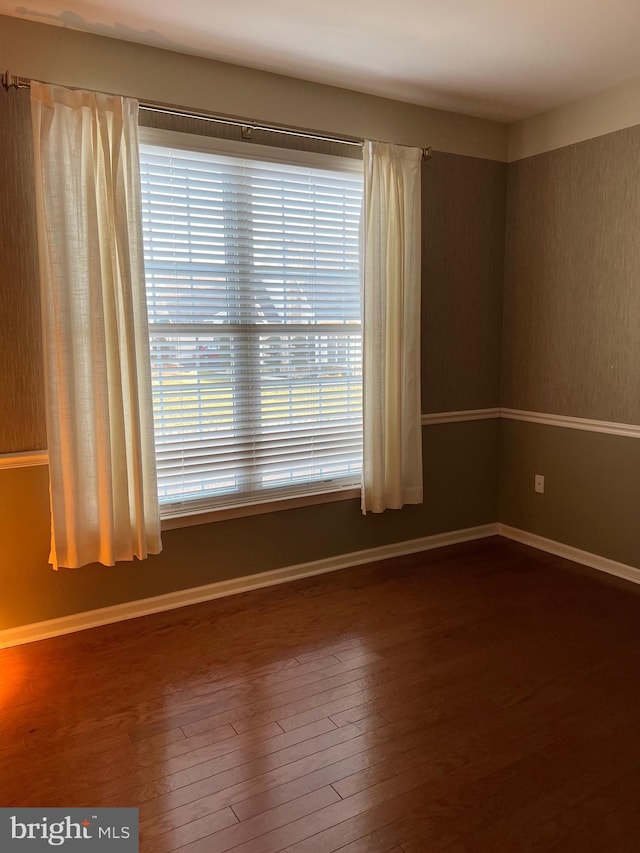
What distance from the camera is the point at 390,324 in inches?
138

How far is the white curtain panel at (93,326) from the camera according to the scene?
2.62 meters

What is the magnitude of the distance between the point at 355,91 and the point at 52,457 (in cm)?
244

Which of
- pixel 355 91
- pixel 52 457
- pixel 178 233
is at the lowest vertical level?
pixel 52 457

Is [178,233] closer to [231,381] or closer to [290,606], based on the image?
[231,381]

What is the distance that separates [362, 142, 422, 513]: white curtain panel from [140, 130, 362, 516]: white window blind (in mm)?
119

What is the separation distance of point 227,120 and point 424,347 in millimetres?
1667

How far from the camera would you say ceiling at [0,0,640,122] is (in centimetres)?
253

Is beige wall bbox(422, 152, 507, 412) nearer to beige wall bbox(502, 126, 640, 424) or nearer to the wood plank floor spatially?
beige wall bbox(502, 126, 640, 424)

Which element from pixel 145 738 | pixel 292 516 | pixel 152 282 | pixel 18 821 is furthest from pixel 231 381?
pixel 18 821

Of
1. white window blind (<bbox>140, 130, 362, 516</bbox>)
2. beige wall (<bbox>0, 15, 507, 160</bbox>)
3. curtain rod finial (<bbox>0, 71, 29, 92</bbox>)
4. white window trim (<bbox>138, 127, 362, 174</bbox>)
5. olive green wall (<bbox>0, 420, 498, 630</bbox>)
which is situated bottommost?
olive green wall (<bbox>0, 420, 498, 630</bbox>)

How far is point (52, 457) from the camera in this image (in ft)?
8.92

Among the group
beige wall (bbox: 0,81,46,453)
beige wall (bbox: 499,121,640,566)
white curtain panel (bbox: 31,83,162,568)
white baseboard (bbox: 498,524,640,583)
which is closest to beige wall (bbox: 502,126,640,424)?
beige wall (bbox: 499,121,640,566)

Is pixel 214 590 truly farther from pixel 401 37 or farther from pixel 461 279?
pixel 401 37

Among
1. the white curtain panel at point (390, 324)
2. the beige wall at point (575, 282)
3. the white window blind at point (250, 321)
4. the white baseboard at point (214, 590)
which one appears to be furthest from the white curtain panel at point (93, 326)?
the beige wall at point (575, 282)
